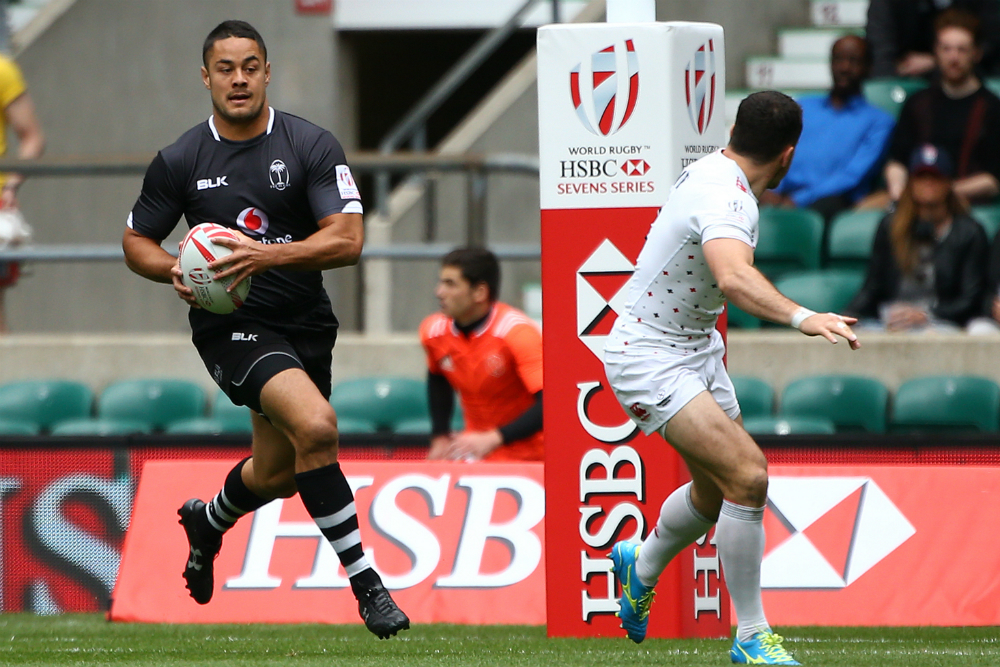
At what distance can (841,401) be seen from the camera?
9047 millimetres

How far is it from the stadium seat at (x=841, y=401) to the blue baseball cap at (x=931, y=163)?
4.09 feet

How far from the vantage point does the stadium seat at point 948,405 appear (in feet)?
28.9

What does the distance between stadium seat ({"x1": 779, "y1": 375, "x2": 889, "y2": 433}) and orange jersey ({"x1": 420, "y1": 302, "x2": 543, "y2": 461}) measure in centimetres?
162

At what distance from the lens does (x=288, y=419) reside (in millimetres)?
5922

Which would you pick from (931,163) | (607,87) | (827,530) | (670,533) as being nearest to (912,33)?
(931,163)

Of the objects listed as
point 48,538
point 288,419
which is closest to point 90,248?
point 48,538

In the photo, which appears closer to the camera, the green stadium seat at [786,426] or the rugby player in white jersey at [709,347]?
the rugby player in white jersey at [709,347]

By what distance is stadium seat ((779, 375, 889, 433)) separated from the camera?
902cm

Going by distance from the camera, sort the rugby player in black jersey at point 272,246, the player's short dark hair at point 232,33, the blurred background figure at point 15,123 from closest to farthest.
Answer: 1. the rugby player in black jersey at point 272,246
2. the player's short dark hair at point 232,33
3. the blurred background figure at point 15,123

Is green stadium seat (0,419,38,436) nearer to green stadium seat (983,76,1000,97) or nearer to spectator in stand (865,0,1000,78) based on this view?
spectator in stand (865,0,1000,78)

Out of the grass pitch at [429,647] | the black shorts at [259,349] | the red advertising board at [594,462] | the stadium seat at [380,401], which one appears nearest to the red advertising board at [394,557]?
the grass pitch at [429,647]

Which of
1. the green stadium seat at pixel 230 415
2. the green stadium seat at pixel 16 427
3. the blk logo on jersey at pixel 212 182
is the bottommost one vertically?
the green stadium seat at pixel 16 427

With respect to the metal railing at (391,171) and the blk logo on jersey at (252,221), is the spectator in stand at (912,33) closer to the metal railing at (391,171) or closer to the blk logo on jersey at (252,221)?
the metal railing at (391,171)

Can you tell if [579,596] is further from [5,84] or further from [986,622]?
[5,84]
